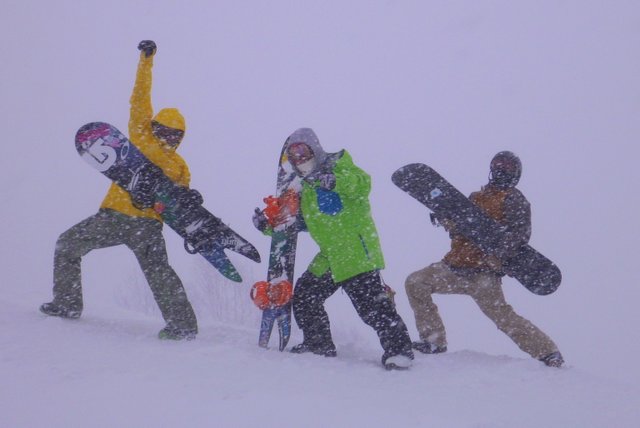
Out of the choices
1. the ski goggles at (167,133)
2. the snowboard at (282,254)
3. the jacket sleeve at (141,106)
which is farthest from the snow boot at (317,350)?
the jacket sleeve at (141,106)

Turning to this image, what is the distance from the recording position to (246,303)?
2533cm

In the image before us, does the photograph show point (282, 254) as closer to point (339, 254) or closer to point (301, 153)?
point (339, 254)

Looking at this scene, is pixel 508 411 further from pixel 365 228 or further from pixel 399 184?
Answer: pixel 399 184

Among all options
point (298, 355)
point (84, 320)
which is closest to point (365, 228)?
point (298, 355)

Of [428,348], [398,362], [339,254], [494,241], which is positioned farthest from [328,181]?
[428,348]

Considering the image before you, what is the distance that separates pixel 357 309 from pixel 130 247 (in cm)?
177

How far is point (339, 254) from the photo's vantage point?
157 inches

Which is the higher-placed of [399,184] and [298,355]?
[399,184]

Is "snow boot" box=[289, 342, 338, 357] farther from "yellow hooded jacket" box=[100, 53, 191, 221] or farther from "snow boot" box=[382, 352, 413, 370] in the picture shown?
"yellow hooded jacket" box=[100, 53, 191, 221]

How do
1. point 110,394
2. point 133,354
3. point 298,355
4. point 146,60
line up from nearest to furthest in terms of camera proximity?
point 110,394, point 133,354, point 298,355, point 146,60

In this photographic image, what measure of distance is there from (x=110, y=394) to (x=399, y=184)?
3070 millimetres

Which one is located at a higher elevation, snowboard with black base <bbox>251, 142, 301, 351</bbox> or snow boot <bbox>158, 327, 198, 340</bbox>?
snowboard with black base <bbox>251, 142, 301, 351</bbox>

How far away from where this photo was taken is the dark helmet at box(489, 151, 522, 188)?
4.40m

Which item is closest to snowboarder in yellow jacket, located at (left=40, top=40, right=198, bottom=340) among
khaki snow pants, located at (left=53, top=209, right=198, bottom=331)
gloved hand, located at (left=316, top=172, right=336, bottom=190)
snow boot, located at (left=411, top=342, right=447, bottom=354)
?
khaki snow pants, located at (left=53, top=209, right=198, bottom=331)
